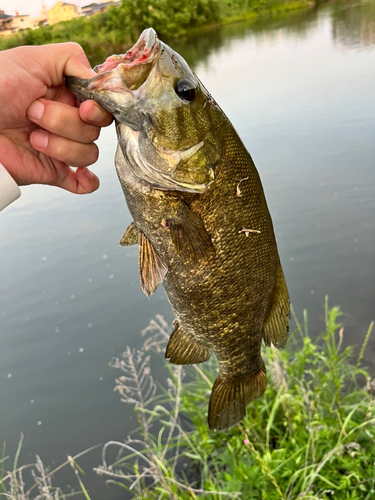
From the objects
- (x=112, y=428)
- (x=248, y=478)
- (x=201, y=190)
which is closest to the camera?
(x=201, y=190)

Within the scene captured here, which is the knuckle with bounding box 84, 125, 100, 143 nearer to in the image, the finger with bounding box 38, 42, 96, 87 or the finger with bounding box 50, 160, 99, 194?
the finger with bounding box 38, 42, 96, 87

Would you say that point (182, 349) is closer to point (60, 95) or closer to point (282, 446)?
point (60, 95)

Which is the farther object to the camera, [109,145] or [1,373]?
[109,145]

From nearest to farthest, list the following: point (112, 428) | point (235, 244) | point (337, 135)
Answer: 1. point (235, 244)
2. point (112, 428)
3. point (337, 135)

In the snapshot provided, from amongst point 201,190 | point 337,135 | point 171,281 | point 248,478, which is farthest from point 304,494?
point 337,135

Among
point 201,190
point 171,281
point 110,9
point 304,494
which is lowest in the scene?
point 304,494

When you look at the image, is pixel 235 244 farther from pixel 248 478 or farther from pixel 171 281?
pixel 248 478
